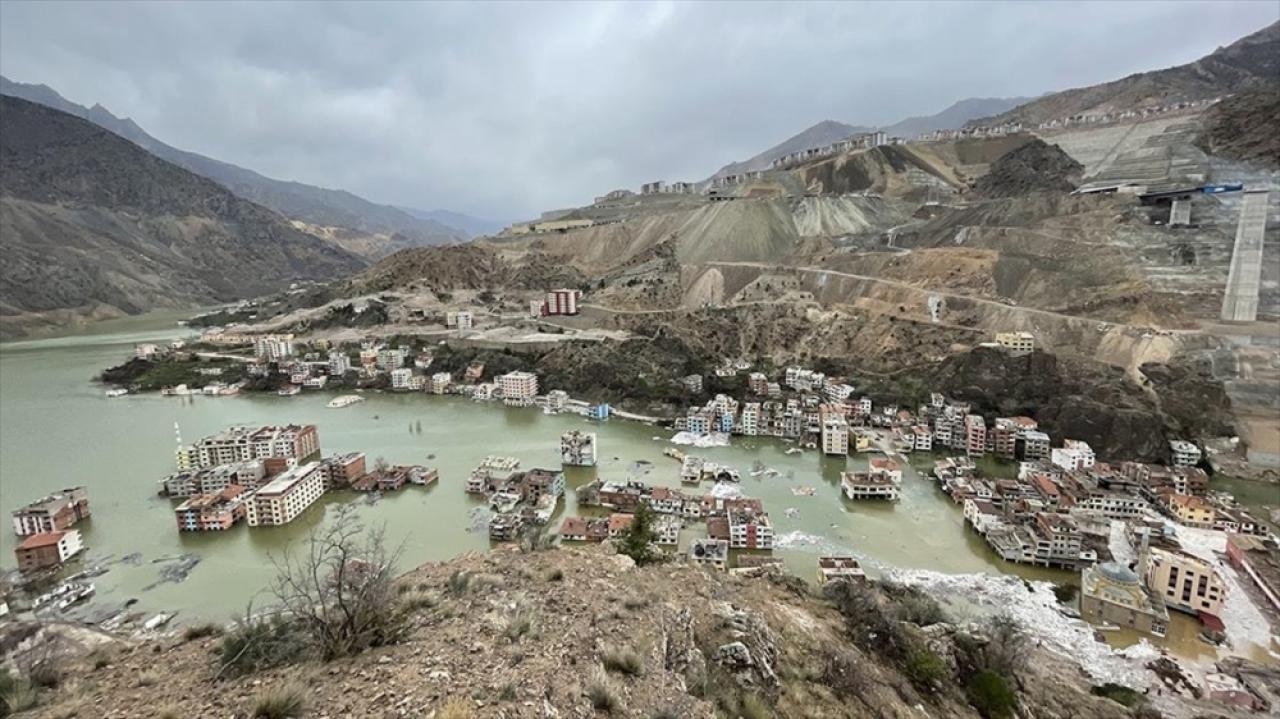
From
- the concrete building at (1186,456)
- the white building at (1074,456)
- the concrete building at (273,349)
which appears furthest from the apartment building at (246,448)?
the concrete building at (1186,456)

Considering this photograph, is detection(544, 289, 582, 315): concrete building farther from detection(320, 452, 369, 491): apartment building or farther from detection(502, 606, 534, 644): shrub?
detection(502, 606, 534, 644): shrub

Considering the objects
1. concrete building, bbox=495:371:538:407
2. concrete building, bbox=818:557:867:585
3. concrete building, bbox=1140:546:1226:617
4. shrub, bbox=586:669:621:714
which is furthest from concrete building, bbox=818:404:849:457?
shrub, bbox=586:669:621:714

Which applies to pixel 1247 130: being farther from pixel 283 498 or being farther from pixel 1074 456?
pixel 283 498

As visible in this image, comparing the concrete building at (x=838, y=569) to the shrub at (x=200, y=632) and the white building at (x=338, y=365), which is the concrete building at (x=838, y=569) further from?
the white building at (x=338, y=365)

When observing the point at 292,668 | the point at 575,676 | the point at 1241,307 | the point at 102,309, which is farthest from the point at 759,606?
the point at 102,309

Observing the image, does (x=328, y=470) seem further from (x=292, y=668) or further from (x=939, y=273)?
(x=939, y=273)

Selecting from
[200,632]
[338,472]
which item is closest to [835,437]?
[338,472]

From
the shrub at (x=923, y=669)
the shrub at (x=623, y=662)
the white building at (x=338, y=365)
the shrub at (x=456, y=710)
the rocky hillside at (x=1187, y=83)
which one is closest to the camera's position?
the shrub at (x=456, y=710)
